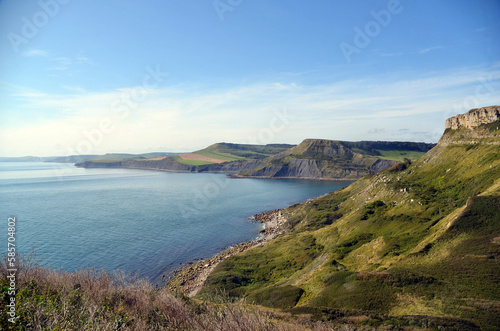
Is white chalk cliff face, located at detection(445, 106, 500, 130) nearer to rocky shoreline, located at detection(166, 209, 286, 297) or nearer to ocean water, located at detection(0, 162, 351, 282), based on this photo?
rocky shoreline, located at detection(166, 209, 286, 297)

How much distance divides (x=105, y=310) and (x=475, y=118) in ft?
306

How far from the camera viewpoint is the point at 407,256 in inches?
1399

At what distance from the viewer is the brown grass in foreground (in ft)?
43.9

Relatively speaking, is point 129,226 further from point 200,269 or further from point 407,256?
point 407,256

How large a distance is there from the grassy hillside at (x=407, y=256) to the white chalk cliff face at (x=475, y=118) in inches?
104

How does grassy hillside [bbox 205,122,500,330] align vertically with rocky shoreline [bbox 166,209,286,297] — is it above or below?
above

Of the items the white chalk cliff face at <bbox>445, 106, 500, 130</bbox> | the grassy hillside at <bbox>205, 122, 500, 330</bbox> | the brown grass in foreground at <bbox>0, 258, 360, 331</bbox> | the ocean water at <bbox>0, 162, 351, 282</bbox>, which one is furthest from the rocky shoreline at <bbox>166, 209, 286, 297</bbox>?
the white chalk cliff face at <bbox>445, 106, 500, 130</bbox>

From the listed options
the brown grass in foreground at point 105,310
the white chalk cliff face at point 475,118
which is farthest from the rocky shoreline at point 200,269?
the white chalk cliff face at point 475,118

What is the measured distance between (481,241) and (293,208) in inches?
2921

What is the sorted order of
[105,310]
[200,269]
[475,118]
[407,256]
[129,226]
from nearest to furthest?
[105,310], [407,256], [200,269], [475,118], [129,226]

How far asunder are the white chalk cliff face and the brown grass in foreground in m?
76.4

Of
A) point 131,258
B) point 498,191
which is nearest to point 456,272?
point 498,191

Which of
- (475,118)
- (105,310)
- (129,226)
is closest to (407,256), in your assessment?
(105,310)

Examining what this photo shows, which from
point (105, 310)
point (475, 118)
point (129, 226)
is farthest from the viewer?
point (129, 226)
